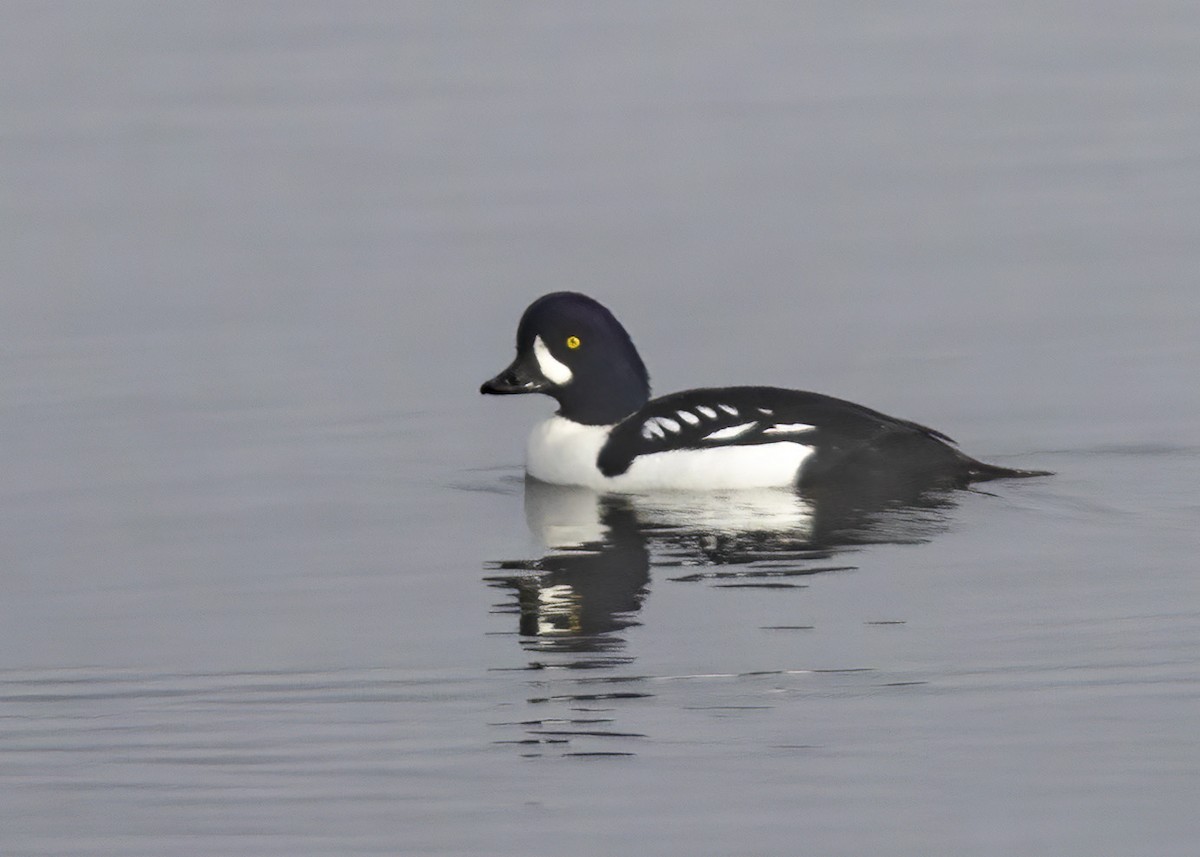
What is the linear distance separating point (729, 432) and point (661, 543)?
3.52 ft

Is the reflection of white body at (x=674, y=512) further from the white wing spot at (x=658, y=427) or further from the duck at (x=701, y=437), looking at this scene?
the white wing spot at (x=658, y=427)

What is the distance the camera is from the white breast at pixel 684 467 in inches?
459

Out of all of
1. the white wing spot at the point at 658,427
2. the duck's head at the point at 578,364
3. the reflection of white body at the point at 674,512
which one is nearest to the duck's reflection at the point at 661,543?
the reflection of white body at the point at 674,512

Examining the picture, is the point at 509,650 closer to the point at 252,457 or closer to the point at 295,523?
the point at 295,523

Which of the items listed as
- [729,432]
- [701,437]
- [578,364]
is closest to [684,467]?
[701,437]

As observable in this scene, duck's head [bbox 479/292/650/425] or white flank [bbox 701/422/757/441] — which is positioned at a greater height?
duck's head [bbox 479/292/650/425]

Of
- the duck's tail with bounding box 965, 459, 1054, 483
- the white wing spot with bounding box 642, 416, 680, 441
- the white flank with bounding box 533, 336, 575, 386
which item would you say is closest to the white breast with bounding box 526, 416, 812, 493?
the white wing spot with bounding box 642, 416, 680, 441

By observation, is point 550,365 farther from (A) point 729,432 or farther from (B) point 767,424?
(B) point 767,424

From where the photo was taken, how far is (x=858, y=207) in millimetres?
16969

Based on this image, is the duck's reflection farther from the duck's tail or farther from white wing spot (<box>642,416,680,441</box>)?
white wing spot (<box>642,416,680,441</box>)

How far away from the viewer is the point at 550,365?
12.4 metres

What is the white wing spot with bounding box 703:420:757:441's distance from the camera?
38.2ft

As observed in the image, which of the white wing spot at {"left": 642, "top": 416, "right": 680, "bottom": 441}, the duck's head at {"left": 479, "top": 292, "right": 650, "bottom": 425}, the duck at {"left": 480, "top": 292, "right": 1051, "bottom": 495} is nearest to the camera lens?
the duck at {"left": 480, "top": 292, "right": 1051, "bottom": 495}

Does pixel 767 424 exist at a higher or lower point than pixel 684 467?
higher
